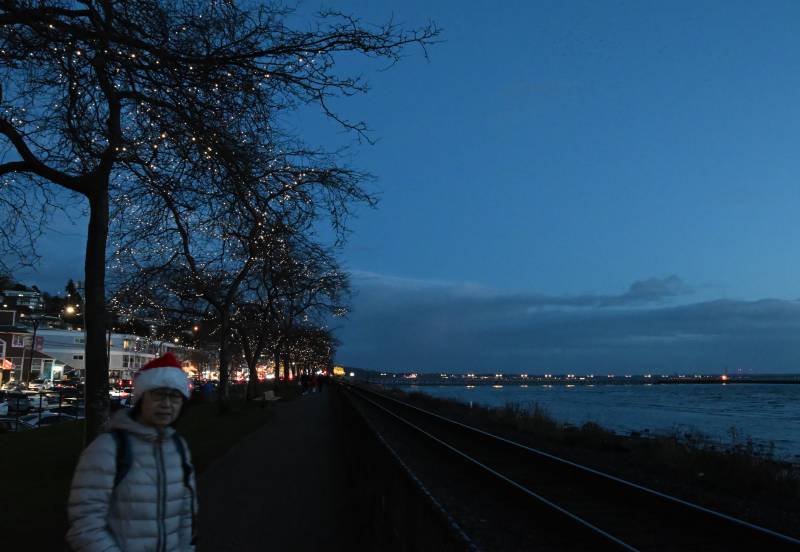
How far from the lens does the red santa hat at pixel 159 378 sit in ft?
11.1

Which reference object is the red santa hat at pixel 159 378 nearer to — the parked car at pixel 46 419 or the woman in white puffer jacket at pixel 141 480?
the woman in white puffer jacket at pixel 141 480

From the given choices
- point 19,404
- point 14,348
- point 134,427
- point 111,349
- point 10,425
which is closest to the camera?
point 134,427

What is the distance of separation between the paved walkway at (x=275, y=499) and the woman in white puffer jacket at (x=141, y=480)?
4919mm

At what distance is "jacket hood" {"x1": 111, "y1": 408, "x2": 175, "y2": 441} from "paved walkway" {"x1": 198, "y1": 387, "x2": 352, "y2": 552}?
5.09 meters

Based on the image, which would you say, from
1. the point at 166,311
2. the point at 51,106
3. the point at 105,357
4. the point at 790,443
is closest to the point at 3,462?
the point at 105,357

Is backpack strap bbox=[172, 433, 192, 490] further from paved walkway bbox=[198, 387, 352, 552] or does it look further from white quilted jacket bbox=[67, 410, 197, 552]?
paved walkway bbox=[198, 387, 352, 552]

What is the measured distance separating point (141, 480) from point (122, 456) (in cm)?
16

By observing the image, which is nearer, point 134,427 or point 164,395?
point 134,427

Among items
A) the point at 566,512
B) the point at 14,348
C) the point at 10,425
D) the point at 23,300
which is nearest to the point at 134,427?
the point at 566,512

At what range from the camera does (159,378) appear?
3.41m

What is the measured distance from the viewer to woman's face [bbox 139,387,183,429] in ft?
11.0

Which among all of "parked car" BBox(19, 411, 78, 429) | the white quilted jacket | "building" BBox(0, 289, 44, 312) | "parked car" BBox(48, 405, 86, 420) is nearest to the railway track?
the white quilted jacket

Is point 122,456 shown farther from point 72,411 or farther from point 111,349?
point 111,349

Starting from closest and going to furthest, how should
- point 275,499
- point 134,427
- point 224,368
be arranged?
point 134,427, point 275,499, point 224,368
